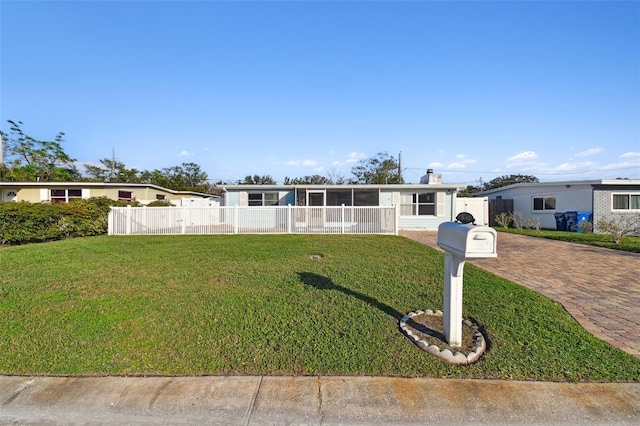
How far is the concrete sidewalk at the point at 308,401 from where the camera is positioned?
2191 mm

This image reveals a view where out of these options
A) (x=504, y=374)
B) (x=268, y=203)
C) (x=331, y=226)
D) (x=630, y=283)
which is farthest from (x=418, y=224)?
(x=504, y=374)

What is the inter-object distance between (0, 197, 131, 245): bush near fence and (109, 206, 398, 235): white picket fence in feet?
2.02

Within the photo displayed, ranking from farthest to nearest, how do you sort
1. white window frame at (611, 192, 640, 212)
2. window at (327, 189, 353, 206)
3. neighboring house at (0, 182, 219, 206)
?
1. neighboring house at (0, 182, 219, 206)
2. window at (327, 189, 353, 206)
3. white window frame at (611, 192, 640, 212)

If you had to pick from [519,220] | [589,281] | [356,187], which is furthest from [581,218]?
[589,281]

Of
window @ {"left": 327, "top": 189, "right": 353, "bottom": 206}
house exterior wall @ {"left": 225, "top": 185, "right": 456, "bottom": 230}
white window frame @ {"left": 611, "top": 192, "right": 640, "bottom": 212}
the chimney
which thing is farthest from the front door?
white window frame @ {"left": 611, "top": 192, "right": 640, "bottom": 212}

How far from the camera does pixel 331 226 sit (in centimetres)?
1222

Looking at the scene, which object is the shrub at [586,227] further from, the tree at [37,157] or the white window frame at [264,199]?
the tree at [37,157]

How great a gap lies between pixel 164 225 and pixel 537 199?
65.8ft

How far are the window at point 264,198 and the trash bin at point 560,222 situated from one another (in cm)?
1520

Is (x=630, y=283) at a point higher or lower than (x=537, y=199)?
lower

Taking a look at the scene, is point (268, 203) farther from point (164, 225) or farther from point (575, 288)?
point (575, 288)

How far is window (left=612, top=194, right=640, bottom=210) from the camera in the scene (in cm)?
1512

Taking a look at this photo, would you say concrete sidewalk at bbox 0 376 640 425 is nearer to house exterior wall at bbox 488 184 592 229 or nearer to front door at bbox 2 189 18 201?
house exterior wall at bbox 488 184 592 229

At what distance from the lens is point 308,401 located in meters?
2.35
